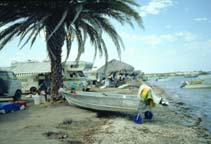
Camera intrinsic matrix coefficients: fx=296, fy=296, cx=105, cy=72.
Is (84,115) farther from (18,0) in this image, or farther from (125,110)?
(18,0)

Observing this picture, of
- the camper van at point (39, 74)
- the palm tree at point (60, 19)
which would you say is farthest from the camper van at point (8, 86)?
the camper van at point (39, 74)

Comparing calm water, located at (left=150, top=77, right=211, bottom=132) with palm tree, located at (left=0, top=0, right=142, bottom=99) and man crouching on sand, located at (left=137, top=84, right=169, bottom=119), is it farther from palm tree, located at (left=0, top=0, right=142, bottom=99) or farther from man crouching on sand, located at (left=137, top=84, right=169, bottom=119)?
palm tree, located at (left=0, top=0, right=142, bottom=99)

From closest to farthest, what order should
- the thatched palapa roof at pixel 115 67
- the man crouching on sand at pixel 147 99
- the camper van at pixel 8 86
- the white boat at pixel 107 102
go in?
the man crouching on sand at pixel 147 99 < the white boat at pixel 107 102 < the camper van at pixel 8 86 < the thatched palapa roof at pixel 115 67

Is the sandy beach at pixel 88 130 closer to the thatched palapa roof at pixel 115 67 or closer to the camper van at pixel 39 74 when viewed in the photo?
the camper van at pixel 39 74

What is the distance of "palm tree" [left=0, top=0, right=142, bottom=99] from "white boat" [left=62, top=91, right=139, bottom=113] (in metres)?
2.29

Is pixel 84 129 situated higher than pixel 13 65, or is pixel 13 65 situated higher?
pixel 13 65

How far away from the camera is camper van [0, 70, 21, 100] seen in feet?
Answer: 55.2

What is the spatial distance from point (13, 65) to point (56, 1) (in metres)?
17.4

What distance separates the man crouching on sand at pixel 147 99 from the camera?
11000 millimetres

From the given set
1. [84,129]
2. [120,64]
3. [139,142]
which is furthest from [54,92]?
[120,64]

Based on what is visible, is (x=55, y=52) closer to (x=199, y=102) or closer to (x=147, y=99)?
(x=147, y=99)

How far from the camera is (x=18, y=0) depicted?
15133 millimetres

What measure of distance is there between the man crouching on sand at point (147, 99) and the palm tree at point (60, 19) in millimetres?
4713

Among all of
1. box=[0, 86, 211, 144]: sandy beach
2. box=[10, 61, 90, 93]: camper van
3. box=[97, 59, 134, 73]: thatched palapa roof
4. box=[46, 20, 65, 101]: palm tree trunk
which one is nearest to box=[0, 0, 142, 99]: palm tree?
box=[46, 20, 65, 101]: palm tree trunk
